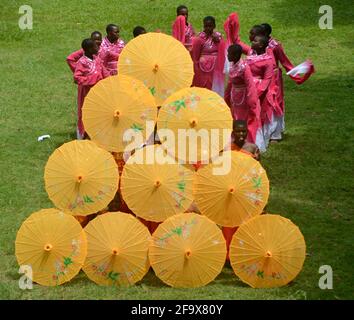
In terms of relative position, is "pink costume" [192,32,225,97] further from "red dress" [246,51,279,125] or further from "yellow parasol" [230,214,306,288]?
"yellow parasol" [230,214,306,288]

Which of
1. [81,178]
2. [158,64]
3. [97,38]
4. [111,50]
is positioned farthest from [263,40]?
[81,178]

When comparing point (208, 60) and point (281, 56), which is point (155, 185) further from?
point (208, 60)

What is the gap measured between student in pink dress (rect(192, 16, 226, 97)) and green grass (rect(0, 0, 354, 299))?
1.37 m

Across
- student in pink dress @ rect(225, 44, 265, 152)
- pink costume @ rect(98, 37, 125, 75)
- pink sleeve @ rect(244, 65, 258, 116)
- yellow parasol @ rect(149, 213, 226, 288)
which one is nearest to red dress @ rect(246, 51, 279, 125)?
student in pink dress @ rect(225, 44, 265, 152)

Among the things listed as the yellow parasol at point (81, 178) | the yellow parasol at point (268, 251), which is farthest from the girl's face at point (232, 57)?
the yellow parasol at point (268, 251)

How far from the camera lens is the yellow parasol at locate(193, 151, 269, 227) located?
8695mm

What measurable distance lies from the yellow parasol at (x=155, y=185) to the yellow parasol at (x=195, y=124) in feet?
0.59

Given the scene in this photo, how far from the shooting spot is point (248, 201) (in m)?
8.74

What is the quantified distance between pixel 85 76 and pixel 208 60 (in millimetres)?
2626

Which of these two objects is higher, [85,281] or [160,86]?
[160,86]

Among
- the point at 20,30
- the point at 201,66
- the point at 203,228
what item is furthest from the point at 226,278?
the point at 20,30
